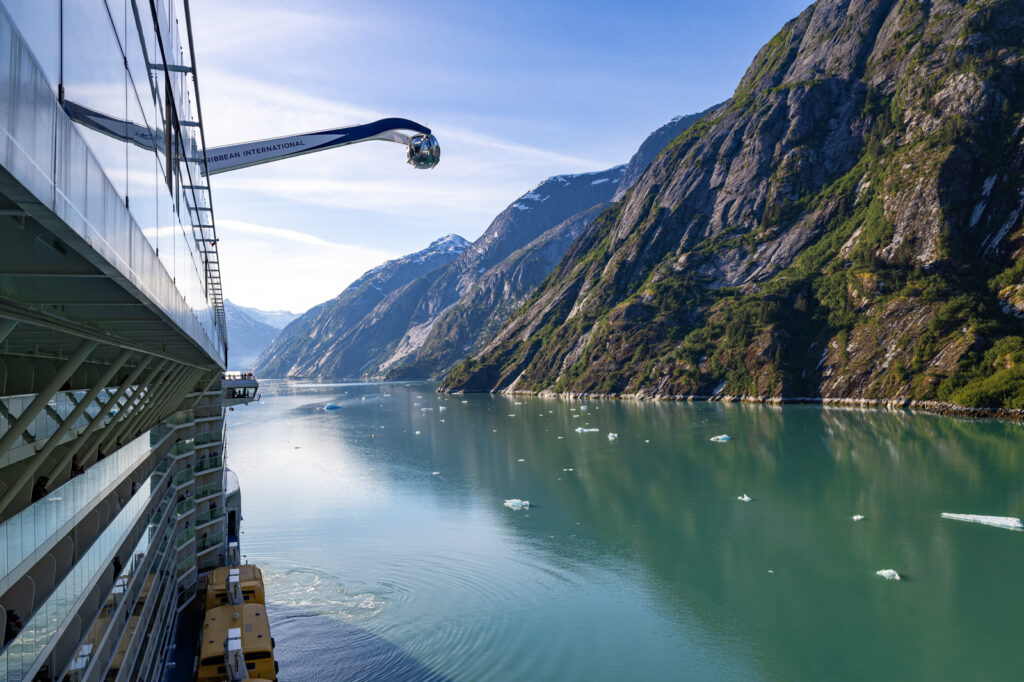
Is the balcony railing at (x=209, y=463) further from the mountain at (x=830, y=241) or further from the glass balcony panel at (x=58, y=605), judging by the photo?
the mountain at (x=830, y=241)

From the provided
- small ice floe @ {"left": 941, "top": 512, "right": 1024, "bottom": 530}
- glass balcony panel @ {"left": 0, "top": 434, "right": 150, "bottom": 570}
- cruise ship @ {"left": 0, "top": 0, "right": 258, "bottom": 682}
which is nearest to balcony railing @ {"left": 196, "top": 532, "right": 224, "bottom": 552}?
cruise ship @ {"left": 0, "top": 0, "right": 258, "bottom": 682}

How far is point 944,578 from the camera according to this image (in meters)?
25.4

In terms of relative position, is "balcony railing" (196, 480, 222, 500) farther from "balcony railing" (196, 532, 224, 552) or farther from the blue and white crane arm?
the blue and white crane arm

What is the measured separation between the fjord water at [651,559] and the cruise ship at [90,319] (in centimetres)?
924

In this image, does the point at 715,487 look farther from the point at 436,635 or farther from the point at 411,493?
the point at 436,635

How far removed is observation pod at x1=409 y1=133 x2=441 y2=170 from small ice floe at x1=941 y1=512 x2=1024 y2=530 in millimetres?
→ 32055

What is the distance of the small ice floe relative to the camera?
31375 millimetres

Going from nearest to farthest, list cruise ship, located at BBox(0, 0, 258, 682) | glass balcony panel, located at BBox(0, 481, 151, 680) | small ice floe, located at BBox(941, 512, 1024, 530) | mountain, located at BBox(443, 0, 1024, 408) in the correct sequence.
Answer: cruise ship, located at BBox(0, 0, 258, 682), glass balcony panel, located at BBox(0, 481, 151, 680), small ice floe, located at BBox(941, 512, 1024, 530), mountain, located at BBox(443, 0, 1024, 408)

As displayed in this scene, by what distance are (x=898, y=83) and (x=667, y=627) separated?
129m

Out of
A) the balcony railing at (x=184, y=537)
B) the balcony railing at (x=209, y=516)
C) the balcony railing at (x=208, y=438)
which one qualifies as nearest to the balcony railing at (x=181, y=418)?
the balcony railing at (x=208, y=438)

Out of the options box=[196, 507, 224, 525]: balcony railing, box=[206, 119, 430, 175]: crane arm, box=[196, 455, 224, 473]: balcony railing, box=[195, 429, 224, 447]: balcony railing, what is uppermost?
box=[206, 119, 430, 175]: crane arm

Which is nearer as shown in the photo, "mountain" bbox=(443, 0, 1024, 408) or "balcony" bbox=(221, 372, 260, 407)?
"balcony" bbox=(221, 372, 260, 407)

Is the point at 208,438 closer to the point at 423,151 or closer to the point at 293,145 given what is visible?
the point at 293,145

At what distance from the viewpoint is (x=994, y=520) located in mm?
32125
